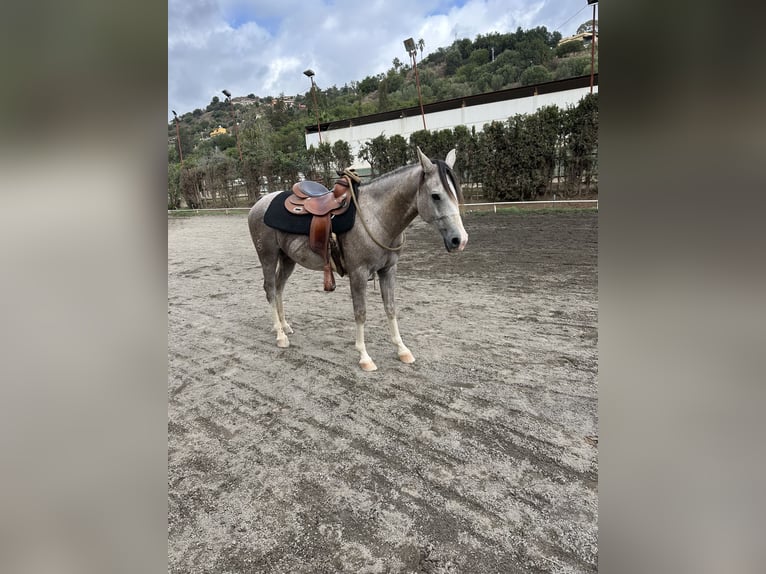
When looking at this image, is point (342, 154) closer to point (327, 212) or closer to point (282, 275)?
point (282, 275)

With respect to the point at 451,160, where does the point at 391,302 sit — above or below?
below

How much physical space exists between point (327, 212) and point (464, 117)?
22.6 m

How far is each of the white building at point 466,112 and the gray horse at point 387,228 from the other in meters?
16.8

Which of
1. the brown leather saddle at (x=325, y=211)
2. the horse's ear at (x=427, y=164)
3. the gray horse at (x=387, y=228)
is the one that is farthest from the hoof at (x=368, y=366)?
the horse's ear at (x=427, y=164)

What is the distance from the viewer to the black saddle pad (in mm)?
3039

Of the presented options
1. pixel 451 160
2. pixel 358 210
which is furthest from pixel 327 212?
pixel 451 160

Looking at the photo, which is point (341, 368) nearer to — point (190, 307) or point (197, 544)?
point (197, 544)

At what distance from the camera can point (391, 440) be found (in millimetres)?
2244

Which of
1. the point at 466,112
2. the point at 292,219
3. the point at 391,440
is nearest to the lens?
the point at 391,440

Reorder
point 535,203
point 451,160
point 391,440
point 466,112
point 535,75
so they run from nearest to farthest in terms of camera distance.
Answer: point 391,440, point 451,160, point 535,203, point 466,112, point 535,75

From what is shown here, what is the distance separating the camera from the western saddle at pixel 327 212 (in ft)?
10.1

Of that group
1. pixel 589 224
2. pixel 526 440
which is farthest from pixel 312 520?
pixel 589 224
